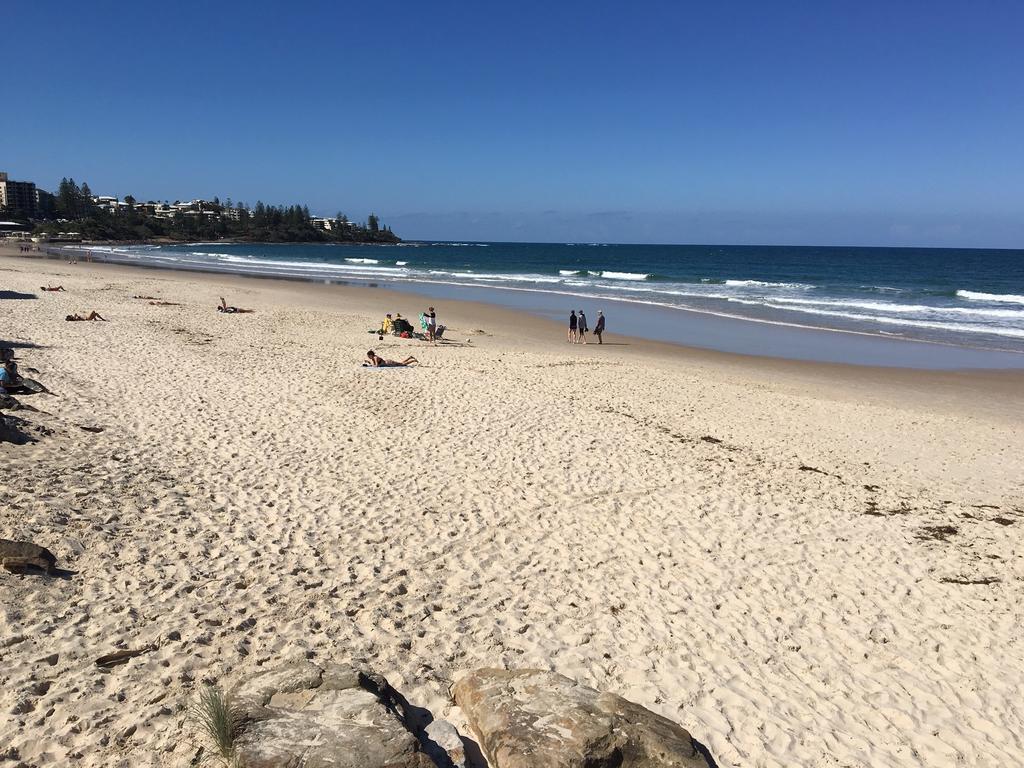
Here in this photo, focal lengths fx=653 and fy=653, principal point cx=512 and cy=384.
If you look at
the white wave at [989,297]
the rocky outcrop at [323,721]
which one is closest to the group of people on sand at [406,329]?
the rocky outcrop at [323,721]

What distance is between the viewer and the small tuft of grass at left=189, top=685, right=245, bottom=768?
3625 millimetres

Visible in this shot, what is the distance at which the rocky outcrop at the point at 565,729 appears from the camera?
3779 millimetres

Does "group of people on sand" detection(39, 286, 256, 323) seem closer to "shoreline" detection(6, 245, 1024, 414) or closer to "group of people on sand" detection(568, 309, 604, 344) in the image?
"shoreline" detection(6, 245, 1024, 414)

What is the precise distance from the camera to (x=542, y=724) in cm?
402

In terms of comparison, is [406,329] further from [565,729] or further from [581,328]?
[565,729]

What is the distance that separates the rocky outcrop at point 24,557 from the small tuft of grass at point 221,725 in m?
2.47

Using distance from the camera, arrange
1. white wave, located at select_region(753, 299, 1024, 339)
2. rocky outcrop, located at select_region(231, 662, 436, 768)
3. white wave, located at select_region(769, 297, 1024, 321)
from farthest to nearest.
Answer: white wave, located at select_region(769, 297, 1024, 321), white wave, located at select_region(753, 299, 1024, 339), rocky outcrop, located at select_region(231, 662, 436, 768)

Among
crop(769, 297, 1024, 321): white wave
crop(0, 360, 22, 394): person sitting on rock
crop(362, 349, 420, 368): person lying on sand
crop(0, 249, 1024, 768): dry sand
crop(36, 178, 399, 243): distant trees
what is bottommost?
crop(0, 249, 1024, 768): dry sand

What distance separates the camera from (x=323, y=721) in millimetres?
3805

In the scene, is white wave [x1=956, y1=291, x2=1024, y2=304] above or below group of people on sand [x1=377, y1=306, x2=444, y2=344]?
above

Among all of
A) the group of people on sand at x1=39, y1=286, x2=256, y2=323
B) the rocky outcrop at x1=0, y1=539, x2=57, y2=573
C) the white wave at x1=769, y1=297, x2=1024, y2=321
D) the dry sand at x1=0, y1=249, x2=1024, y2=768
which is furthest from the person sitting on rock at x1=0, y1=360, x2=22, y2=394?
the white wave at x1=769, y1=297, x2=1024, y2=321

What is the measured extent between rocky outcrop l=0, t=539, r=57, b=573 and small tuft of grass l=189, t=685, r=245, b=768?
2.47 m

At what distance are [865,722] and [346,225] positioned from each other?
182400 mm

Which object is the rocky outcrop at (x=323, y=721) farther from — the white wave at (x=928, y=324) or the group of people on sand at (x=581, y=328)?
the white wave at (x=928, y=324)
